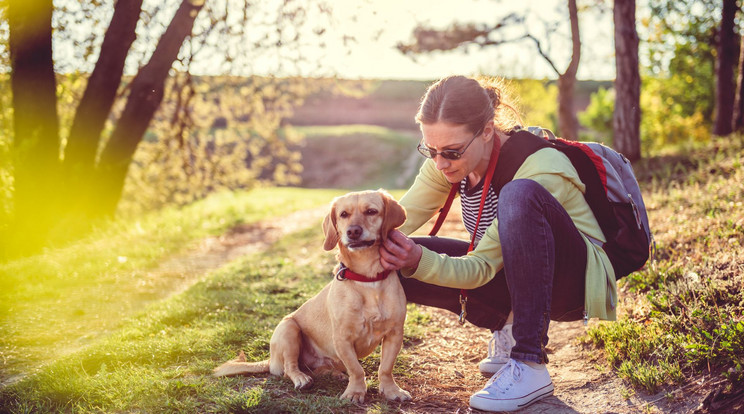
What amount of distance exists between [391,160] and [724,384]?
30716 millimetres

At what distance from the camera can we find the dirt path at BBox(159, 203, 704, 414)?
116 inches

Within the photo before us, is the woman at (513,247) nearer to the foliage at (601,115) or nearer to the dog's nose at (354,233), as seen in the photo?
the dog's nose at (354,233)

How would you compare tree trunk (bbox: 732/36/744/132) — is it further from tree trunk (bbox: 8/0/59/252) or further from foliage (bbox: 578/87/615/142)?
foliage (bbox: 578/87/615/142)

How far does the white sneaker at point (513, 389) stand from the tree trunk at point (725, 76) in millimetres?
10539

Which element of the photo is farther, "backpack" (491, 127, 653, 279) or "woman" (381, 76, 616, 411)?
"backpack" (491, 127, 653, 279)

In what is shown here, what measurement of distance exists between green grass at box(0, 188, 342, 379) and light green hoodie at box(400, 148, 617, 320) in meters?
3.12

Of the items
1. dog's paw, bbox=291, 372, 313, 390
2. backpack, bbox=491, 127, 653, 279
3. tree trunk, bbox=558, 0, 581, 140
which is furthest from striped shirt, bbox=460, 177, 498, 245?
tree trunk, bbox=558, 0, 581, 140

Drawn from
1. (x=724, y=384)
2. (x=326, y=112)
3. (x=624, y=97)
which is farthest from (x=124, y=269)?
(x=326, y=112)

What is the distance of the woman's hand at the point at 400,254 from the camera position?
10.3 ft

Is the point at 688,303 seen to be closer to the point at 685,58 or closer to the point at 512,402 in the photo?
the point at 512,402

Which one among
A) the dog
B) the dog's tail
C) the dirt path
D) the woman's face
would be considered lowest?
the dirt path

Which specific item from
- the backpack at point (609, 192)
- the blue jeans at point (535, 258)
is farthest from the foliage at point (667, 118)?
the blue jeans at point (535, 258)

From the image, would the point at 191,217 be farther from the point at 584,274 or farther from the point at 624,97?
the point at 584,274

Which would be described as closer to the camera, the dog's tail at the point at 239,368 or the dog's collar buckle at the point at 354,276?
the dog's collar buckle at the point at 354,276
